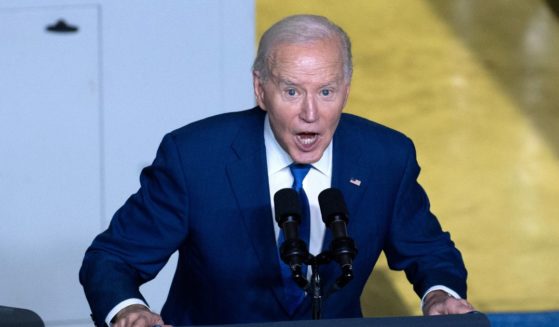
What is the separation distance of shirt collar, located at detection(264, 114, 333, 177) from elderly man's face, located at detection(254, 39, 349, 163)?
0.16m

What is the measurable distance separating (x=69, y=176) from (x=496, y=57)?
1.89 metres

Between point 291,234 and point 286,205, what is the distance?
0.24 feet

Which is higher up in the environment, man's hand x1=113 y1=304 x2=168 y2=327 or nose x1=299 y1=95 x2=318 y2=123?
nose x1=299 y1=95 x2=318 y2=123

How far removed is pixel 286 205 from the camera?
7.34 feet

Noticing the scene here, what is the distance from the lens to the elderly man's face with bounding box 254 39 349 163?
2.55m

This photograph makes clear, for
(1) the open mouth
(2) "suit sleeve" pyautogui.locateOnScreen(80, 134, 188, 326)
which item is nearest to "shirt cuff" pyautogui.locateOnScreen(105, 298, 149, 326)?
(2) "suit sleeve" pyautogui.locateOnScreen(80, 134, 188, 326)

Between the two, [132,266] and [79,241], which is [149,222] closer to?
[132,266]

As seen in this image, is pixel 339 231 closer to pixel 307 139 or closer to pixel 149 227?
pixel 307 139

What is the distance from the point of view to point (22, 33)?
190 inches

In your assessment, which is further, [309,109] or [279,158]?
[279,158]

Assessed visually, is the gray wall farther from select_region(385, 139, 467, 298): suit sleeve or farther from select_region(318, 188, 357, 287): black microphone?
select_region(318, 188, 357, 287): black microphone

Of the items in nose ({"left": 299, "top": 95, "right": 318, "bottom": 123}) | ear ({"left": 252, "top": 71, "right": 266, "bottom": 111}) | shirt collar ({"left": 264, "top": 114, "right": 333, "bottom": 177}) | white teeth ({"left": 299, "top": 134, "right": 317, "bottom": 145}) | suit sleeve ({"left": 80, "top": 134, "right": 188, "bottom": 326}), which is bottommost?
suit sleeve ({"left": 80, "top": 134, "right": 188, "bottom": 326})

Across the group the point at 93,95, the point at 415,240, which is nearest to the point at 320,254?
the point at 415,240

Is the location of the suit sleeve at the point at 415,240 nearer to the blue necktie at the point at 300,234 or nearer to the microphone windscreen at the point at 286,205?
the blue necktie at the point at 300,234
